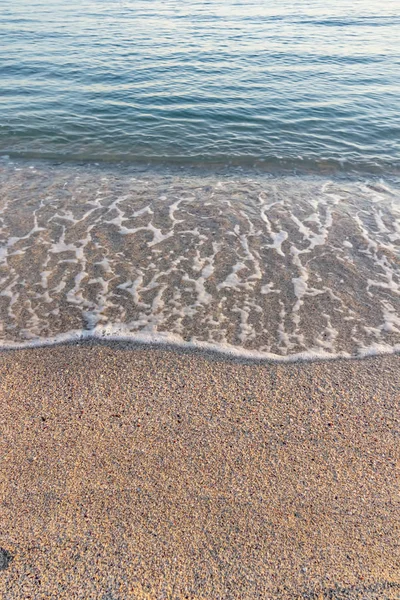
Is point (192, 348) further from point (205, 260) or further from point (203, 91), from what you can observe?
point (203, 91)

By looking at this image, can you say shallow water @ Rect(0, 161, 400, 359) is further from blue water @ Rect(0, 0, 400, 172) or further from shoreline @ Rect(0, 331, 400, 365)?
blue water @ Rect(0, 0, 400, 172)

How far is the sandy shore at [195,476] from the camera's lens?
3256 millimetres

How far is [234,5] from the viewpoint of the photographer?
36.9 m

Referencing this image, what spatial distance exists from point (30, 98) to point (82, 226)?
9925 mm

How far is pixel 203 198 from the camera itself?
373 inches

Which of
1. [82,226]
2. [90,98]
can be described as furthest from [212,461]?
[90,98]

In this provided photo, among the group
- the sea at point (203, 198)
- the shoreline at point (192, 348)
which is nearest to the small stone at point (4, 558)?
the shoreline at point (192, 348)

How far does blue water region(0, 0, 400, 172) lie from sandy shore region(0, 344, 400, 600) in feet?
25.7

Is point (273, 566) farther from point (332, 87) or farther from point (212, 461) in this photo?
point (332, 87)

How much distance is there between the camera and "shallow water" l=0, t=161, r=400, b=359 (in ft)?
19.0

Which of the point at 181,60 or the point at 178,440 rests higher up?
the point at 181,60

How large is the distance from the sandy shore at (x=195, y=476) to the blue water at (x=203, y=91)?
25.7 feet

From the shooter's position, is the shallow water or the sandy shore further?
the shallow water

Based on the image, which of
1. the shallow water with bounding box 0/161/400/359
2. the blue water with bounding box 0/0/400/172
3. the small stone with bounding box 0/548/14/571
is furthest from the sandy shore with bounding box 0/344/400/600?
the blue water with bounding box 0/0/400/172
